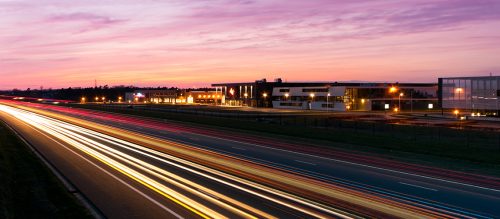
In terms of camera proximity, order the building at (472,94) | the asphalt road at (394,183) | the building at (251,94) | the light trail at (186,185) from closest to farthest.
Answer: the light trail at (186,185) < the asphalt road at (394,183) < the building at (472,94) < the building at (251,94)

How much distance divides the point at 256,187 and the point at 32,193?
9.44 m

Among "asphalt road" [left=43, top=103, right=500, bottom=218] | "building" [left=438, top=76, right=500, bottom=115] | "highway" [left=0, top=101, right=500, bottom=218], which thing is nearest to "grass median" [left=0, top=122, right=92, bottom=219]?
"highway" [left=0, top=101, right=500, bottom=218]

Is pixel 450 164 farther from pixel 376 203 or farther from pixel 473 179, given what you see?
pixel 376 203

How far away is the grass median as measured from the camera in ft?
55.4

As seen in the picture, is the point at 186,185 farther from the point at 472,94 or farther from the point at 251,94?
the point at 251,94

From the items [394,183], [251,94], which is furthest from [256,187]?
[251,94]

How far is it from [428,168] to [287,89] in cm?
12246

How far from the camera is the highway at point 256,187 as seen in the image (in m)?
16.9

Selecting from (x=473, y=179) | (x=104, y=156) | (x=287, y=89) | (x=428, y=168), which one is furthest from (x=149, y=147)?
(x=287, y=89)

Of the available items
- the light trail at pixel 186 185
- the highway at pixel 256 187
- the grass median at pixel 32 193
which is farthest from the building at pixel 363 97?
the grass median at pixel 32 193

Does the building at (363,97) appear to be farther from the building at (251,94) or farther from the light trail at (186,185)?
the light trail at (186,185)

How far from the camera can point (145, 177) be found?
24.1 metres

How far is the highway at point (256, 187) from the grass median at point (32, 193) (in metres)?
0.98

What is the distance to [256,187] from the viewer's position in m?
21.2
